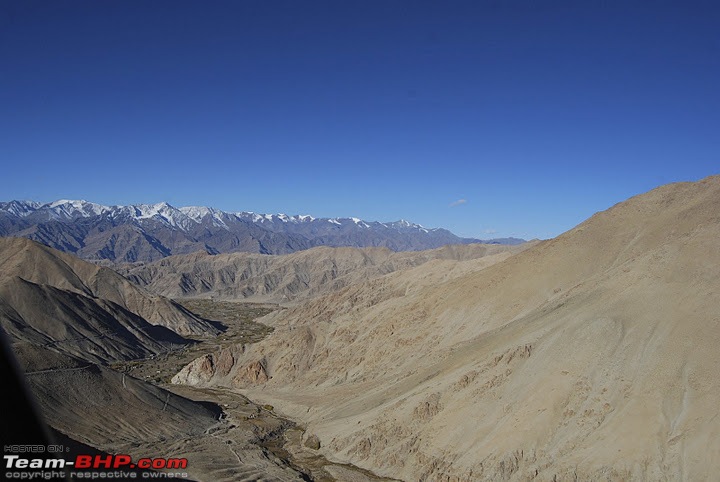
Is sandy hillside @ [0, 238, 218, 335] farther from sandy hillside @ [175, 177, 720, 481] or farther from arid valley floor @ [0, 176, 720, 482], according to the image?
sandy hillside @ [175, 177, 720, 481]

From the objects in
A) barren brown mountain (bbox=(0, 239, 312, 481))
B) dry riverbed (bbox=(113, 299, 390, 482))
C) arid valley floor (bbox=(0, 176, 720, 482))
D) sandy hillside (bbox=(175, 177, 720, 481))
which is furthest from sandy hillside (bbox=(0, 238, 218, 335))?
sandy hillside (bbox=(175, 177, 720, 481))

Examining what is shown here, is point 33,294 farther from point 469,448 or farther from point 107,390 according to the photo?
point 469,448

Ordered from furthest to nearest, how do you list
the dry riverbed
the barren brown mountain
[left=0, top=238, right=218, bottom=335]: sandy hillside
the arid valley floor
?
[left=0, top=238, right=218, bottom=335]: sandy hillside
the dry riverbed
the barren brown mountain
the arid valley floor

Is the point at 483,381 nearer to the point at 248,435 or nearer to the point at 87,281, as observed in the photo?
the point at 248,435

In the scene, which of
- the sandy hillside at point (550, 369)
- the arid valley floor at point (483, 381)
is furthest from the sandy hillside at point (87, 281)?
the sandy hillside at point (550, 369)

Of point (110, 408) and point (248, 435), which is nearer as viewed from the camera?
point (110, 408)

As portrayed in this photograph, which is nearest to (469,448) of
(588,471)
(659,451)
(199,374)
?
(588,471)

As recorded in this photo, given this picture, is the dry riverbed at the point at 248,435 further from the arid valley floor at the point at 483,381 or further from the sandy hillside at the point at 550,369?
the sandy hillside at the point at 550,369

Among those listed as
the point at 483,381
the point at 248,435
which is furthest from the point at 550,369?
the point at 248,435
